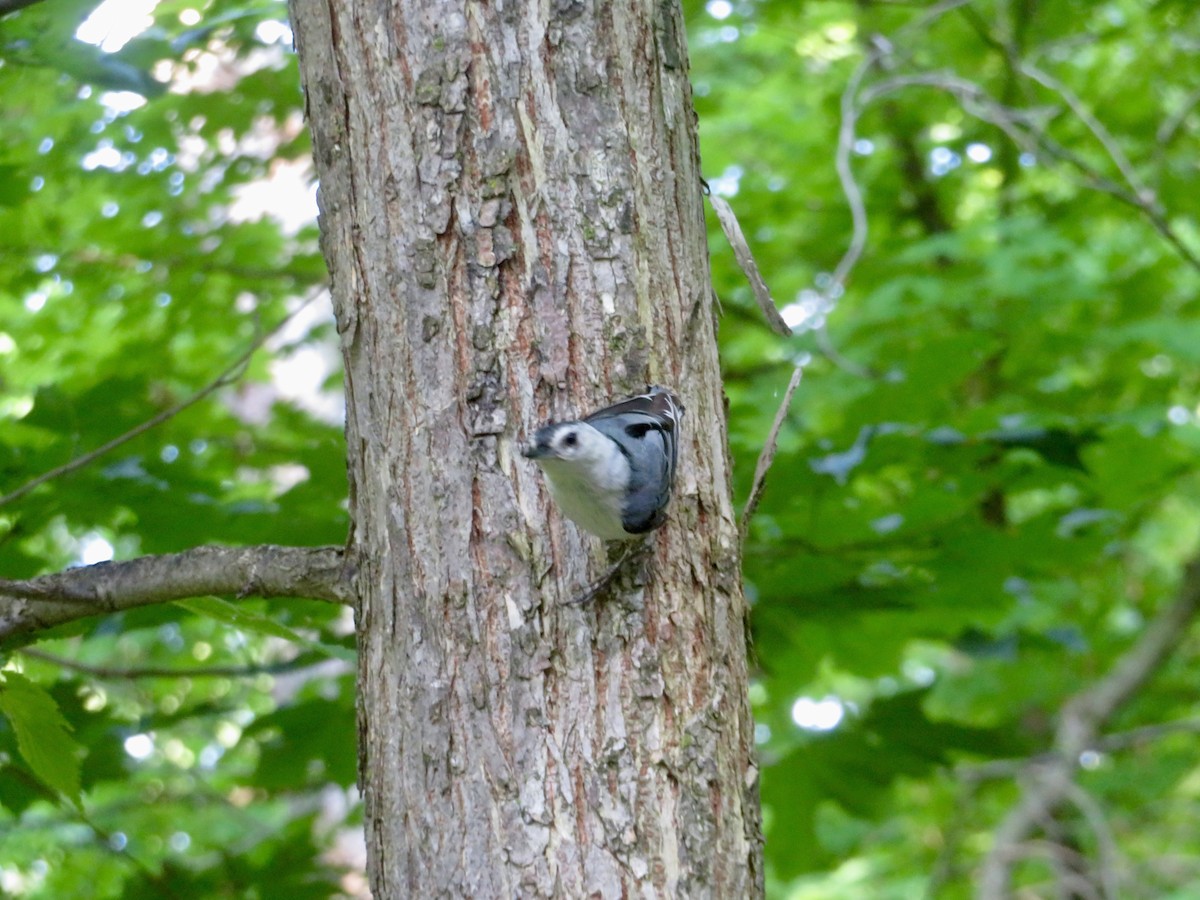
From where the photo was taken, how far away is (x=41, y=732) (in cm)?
165

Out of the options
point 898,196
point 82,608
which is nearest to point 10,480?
point 82,608

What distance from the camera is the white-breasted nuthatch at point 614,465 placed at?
4.20 ft

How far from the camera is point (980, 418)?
2561 millimetres

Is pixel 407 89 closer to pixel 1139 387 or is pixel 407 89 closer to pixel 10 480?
pixel 10 480

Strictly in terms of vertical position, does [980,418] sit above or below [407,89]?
above

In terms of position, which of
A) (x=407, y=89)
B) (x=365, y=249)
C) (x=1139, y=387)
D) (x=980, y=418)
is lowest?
(x=365, y=249)

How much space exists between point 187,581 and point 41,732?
0.34m

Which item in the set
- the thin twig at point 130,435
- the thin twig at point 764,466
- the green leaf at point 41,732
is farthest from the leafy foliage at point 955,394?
the green leaf at point 41,732

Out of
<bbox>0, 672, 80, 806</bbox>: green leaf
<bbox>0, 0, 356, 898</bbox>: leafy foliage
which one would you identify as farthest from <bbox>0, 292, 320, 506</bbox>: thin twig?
<bbox>0, 672, 80, 806</bbox>: green leaf

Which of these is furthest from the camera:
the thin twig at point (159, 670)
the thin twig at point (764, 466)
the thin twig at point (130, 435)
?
the thin twig at point (159, 670)

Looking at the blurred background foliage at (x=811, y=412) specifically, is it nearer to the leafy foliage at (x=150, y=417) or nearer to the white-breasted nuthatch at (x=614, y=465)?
the leafy foliage at (x=150, y=417)

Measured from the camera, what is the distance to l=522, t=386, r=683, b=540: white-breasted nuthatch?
128cm

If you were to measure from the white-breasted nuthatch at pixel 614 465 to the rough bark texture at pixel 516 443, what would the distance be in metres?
0.06

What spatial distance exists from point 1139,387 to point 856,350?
1.10 meters
